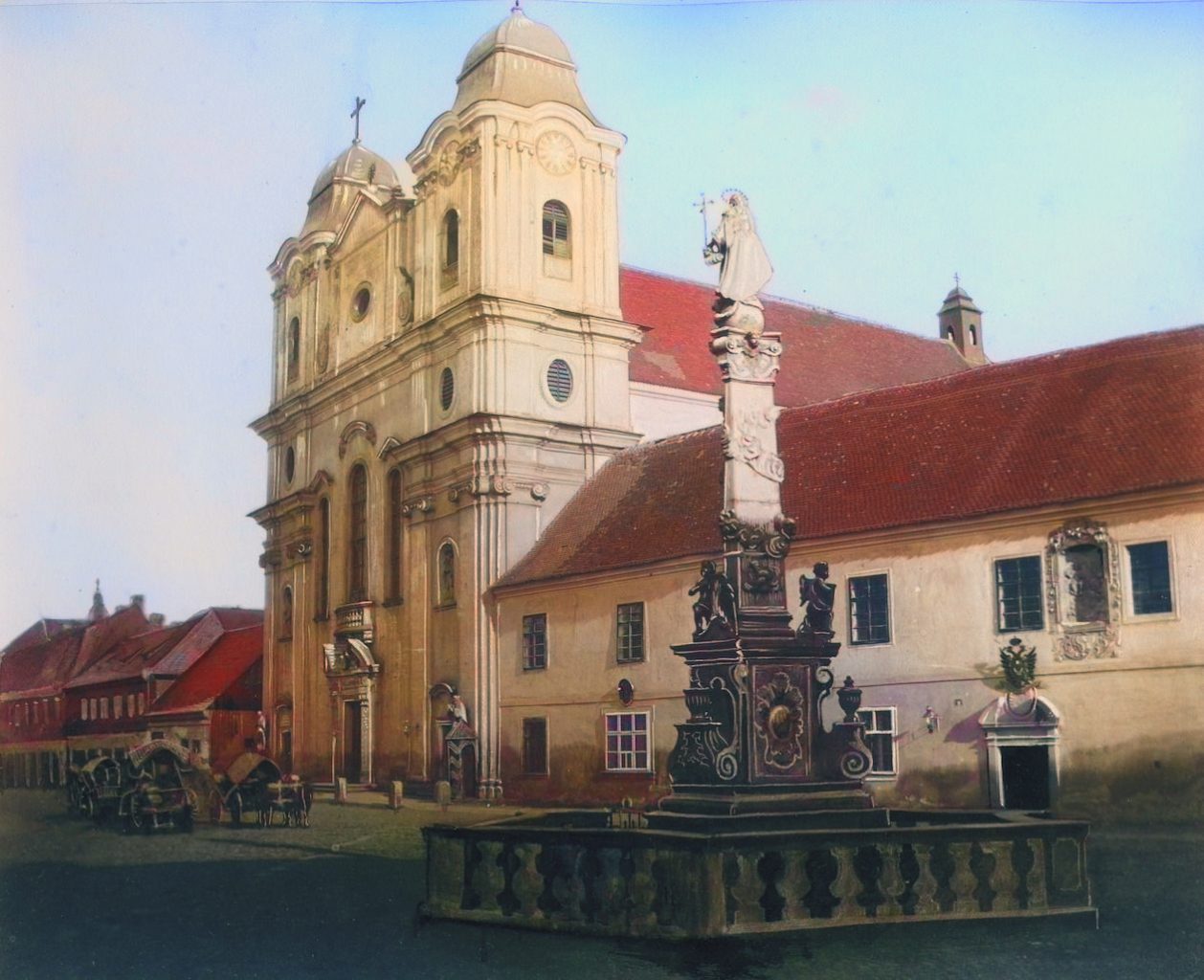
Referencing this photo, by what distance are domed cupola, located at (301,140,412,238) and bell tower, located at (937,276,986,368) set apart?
1406 centimetres

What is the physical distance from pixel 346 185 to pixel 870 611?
9.31 meters

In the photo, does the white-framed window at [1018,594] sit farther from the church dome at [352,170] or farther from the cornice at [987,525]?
the church dome at [352,170]

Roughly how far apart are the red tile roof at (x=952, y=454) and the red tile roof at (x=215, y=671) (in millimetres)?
4327

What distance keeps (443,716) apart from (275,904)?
11058 mm

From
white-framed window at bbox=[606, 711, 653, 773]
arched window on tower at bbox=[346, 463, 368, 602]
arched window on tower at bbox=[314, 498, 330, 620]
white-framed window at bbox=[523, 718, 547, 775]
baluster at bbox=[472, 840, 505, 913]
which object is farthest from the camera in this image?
arched window on tower at bbox=[346, 463, 368, 602]

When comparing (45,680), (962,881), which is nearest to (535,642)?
(45,680)

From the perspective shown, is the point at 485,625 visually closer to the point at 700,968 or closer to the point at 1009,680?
the point at 1009,680

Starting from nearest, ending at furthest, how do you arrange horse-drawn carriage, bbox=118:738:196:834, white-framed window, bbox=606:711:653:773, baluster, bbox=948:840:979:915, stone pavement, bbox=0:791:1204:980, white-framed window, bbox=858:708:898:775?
A: stone pavement, bbox=0:791:1204:980 → baluster, bbox=948:840:979:915 → horse-drawn carriage, bbox=118:738:196:834 → white-framed window, bbox=858:708:898:775 → white-framed window, bbox=606:711:653:773

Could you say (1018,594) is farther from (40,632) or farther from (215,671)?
(215,671)

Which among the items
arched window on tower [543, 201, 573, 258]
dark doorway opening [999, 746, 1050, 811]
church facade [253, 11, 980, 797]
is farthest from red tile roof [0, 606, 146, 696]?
arched window on tower [543, 201, 573, 258]

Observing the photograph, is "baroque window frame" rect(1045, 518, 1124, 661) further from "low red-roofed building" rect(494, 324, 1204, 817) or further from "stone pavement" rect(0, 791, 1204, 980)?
"stone pavement" rect(0, 791, 1204, 980)

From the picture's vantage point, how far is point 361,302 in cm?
2248

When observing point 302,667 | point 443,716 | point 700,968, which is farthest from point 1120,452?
point 302,667

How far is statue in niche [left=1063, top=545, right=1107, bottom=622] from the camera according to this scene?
1628 centimetres
